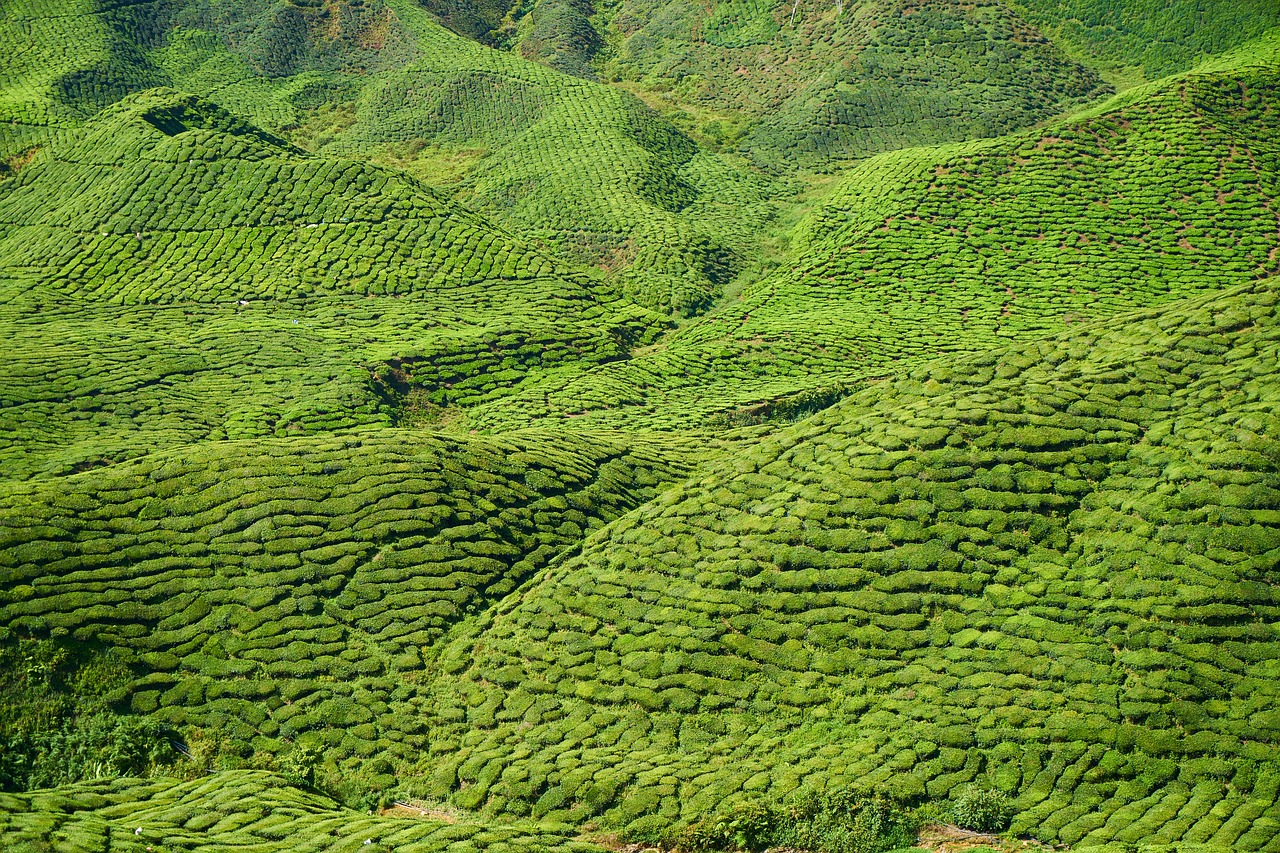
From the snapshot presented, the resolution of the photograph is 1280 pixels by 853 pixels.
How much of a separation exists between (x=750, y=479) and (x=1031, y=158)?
106 feet

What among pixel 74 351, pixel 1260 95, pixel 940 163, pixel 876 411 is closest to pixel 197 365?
pixel 74 351

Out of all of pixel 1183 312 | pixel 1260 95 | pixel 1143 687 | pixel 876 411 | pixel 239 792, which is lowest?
pixel 239 792

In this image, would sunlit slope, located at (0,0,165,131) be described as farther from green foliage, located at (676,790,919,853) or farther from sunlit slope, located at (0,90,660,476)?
green foliage, located at (676,790,919,853)

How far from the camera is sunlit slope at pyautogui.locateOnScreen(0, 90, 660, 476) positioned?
29.7 metres

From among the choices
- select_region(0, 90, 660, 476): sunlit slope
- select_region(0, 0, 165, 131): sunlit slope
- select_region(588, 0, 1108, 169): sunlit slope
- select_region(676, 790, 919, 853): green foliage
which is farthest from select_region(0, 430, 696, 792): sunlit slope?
select_region(0, 0, 165, 131): sunlit slope

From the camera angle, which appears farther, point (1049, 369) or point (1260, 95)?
point (1260, 95)

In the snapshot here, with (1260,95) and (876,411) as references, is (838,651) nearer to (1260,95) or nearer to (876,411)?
(876,411)

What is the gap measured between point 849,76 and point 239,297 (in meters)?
41.6

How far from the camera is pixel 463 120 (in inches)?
2292

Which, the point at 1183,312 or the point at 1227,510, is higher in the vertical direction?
the point at 1183,312

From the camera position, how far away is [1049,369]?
883 inches

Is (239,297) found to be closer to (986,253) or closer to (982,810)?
(986,253)

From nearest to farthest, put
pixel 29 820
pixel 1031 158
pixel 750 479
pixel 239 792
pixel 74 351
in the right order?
pixel 29 820
pixel 239 792
pixel 750 479
pixel 74 351
pixel 1031 158

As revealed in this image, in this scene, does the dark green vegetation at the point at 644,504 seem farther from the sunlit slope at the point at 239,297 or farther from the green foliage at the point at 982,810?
the sunlit slope at the point at 239,297
